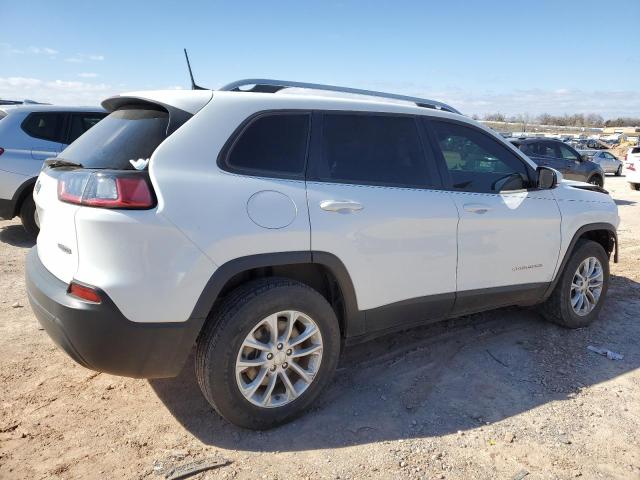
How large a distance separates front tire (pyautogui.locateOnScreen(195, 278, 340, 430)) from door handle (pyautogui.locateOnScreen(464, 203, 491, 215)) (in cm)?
124

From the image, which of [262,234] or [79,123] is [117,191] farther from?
[79,123]

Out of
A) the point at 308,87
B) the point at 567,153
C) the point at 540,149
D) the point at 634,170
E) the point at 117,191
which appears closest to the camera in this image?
the point at 117,191

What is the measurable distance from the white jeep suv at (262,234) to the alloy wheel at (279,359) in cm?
1

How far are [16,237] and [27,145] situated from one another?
4.52 ft

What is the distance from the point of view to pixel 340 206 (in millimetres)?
2900

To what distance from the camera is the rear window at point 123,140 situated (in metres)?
2.63

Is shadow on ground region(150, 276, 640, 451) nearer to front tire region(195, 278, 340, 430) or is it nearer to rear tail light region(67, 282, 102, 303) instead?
front tire region(195, 278, 340, 430)

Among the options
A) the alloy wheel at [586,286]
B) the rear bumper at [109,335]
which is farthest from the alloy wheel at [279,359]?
the alloy wheel at [586,286]

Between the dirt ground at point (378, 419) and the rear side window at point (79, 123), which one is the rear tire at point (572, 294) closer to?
the dirt ground at point (378, 419)

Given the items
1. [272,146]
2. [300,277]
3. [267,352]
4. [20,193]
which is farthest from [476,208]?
[20,193]

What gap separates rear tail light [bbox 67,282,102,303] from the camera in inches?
92.8

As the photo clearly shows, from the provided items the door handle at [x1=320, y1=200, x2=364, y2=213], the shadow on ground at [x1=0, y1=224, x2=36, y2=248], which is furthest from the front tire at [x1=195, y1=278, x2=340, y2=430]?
the shadow on ground at [x1=0, y1=224, x2=36, y2=248]

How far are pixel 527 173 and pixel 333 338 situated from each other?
7.03ft

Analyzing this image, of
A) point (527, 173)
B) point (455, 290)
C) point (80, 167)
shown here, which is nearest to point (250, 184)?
point (80, 167)
